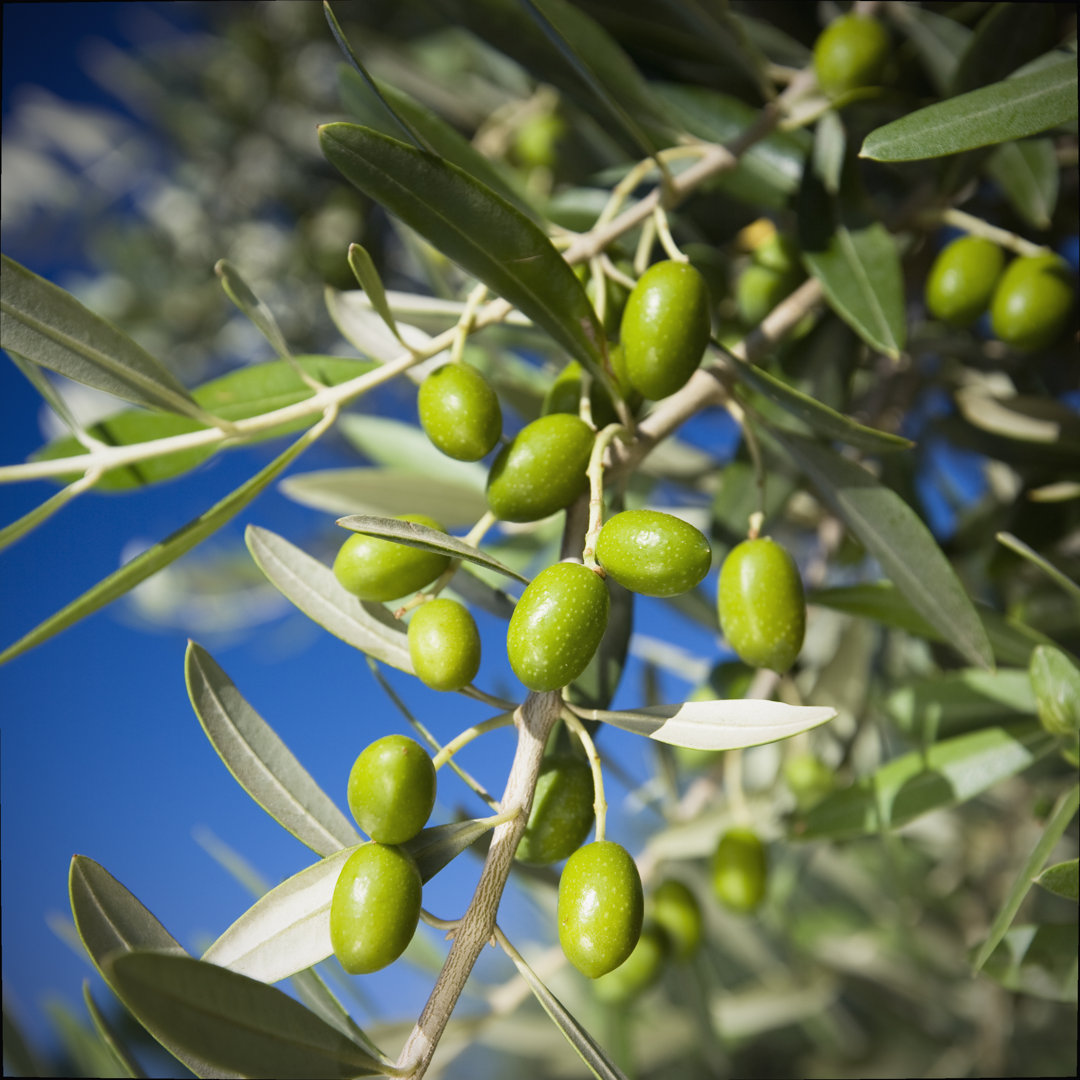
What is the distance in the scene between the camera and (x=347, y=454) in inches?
94.0

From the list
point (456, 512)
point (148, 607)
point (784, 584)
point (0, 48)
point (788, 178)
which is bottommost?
point (148, 607)

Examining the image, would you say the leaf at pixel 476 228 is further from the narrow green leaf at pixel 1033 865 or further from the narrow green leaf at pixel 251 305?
the narrow green leaf at pixel 1033 865

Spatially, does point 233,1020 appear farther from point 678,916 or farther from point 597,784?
point 678,916

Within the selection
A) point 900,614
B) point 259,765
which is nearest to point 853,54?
point 900,614

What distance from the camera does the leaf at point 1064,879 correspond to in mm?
664

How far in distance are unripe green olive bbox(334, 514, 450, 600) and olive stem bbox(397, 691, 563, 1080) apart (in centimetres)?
12

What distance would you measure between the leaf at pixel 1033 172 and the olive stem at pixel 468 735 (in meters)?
0.81

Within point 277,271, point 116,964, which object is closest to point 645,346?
point 116,964

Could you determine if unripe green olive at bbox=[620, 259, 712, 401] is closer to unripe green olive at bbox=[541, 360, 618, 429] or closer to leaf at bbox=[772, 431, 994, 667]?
unripe green olive at bbox=[541, 360, 618, 429]

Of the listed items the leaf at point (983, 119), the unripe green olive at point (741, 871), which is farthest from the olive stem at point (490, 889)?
the unripe green olive at point (741, 871)

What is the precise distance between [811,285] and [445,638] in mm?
558

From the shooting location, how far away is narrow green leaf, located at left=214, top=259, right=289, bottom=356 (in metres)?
0.74

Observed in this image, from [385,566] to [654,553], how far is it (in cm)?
20

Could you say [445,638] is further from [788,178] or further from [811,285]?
[788,178]
